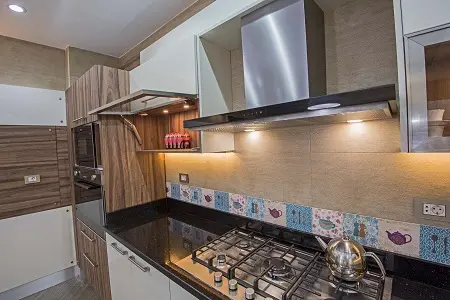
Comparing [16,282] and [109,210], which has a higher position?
[109,210]

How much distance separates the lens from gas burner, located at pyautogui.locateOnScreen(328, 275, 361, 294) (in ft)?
2.96

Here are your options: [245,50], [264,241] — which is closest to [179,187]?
[264,241]

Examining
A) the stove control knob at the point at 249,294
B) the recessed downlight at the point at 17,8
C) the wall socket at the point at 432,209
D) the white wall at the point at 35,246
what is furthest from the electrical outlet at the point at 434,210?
the white wall at the point at 35,246

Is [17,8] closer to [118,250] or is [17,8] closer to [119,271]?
[118,250]

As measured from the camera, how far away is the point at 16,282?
87.3 inches

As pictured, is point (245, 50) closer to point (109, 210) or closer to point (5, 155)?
point (109, 210)

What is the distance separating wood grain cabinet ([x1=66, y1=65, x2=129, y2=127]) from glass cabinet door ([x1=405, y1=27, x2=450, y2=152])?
1.85 metres

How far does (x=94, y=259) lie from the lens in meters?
2.03

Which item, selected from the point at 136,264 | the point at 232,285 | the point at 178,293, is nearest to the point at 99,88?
the point at 136,264

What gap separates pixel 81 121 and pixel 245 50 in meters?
1.73

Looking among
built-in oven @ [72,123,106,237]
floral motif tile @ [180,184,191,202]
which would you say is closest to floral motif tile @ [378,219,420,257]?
floral motif tile @ [180,184,191,202]

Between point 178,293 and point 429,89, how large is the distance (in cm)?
127

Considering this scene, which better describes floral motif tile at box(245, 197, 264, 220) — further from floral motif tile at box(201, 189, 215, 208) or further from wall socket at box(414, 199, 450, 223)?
wall socket at box(414, 199, 450, 223)

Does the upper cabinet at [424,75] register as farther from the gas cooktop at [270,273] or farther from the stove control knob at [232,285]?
the stove control knob at [232,285]
